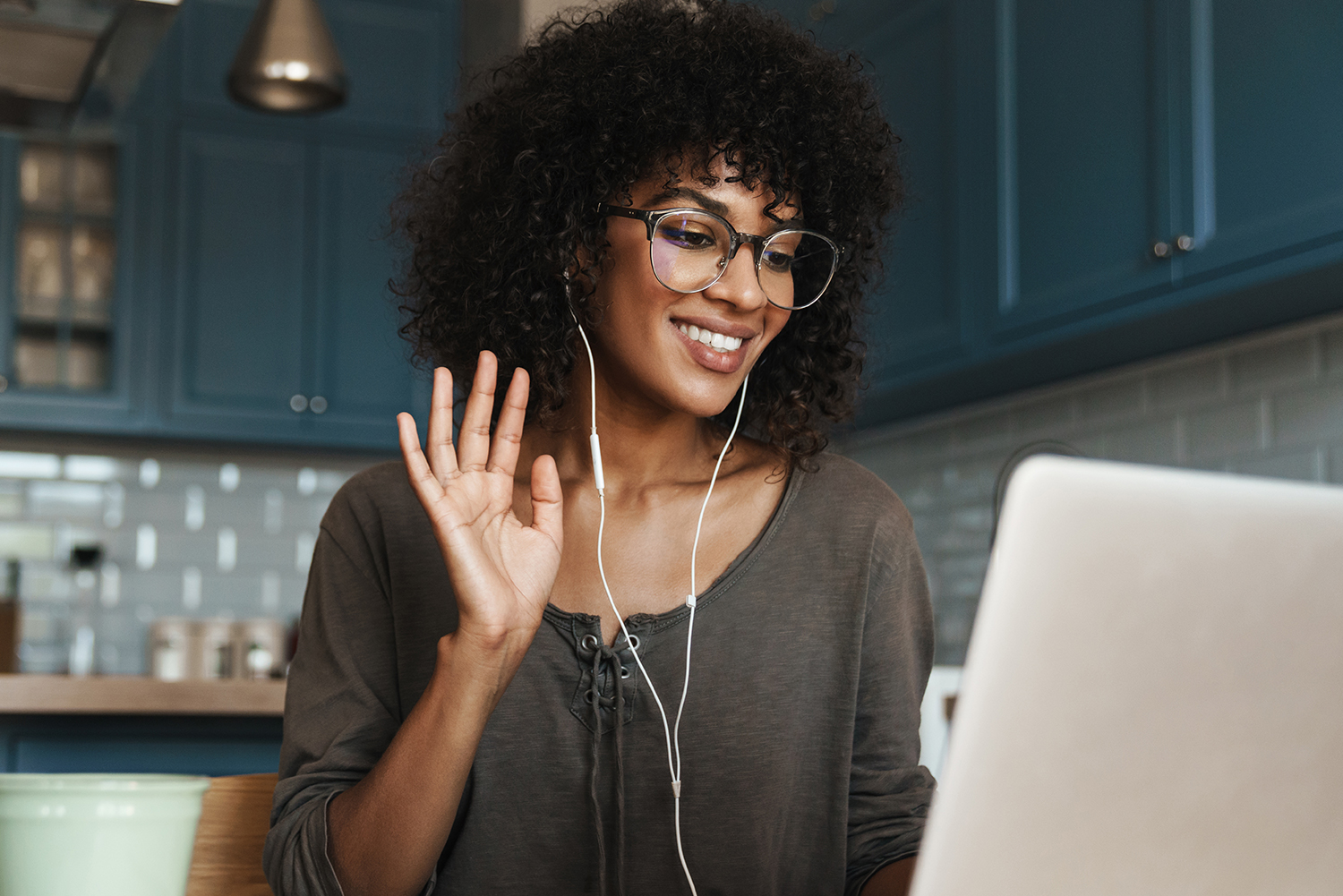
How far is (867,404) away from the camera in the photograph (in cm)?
334

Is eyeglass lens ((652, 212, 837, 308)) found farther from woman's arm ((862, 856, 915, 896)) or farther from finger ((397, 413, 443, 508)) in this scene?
woman's arm ((862, 856, 915, 896))

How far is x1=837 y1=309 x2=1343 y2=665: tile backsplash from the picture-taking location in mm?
2352

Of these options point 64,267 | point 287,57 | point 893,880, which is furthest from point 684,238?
point 64,267

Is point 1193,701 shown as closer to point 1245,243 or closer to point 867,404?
point 1245,243

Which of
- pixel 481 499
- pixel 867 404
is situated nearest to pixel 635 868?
pixel 481 499

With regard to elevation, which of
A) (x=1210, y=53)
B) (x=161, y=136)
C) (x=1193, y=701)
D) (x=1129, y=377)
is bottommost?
(x=1193, y=701)

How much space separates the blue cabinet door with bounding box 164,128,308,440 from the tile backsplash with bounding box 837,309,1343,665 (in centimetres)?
179

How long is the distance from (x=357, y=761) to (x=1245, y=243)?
1587 millimetres

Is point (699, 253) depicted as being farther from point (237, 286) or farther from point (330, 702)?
point (237, 286)

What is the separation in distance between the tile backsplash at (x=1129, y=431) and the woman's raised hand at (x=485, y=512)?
1.77m

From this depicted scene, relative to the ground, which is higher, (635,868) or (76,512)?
(76,512)

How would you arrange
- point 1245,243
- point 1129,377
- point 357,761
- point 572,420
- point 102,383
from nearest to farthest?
point 357,761 → point 572,420 → point 1245,243 → point 1129,377 → point 102,383

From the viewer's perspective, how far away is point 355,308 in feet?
13.7

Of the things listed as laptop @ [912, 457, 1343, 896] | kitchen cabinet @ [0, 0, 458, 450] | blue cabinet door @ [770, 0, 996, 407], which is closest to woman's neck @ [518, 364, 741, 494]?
laptop @ [912, 457, 1343, 896]
